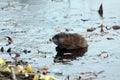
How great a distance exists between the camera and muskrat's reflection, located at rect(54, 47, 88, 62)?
9.69 meters

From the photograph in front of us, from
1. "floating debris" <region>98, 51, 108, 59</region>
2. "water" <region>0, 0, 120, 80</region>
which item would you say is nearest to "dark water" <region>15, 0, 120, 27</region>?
"water" <region>0, 0, 120, 80</region>

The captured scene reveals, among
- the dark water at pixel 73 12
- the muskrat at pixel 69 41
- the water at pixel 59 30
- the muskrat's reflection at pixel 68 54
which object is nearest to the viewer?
the water at pixel 59 30

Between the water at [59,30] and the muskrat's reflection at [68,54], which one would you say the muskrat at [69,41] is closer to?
the muskrat's reflection at [68,54]

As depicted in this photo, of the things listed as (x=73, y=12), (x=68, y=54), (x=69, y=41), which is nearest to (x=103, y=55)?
(x=68, y=54)

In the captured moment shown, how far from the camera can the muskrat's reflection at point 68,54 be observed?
9690mm

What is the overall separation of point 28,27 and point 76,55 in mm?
4375

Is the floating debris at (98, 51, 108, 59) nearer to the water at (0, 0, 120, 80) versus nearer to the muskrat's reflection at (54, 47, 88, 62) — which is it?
the water at (0, 0, 120, 80)

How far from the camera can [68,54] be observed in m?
10.2

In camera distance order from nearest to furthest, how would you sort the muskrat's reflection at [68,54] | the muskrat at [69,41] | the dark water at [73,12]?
the muskrat's reflection at [68,54] → the muskrat at [69,41] → the dark water at [73,12]

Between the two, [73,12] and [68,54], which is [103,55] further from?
[73,12]

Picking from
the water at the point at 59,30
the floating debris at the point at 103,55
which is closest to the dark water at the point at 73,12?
the water at the point at 59,30

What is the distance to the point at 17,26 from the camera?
14.4m

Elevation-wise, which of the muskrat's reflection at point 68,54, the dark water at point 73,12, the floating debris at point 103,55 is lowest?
the muskrat's reflection at point 68,54

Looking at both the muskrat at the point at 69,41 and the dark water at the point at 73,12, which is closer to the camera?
the muskrat at the point at 69,41
